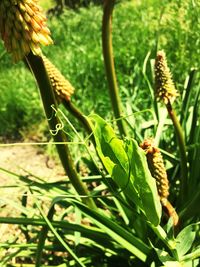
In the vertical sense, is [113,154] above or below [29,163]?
above

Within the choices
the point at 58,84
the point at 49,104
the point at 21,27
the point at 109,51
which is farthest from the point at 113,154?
the point at 109,51

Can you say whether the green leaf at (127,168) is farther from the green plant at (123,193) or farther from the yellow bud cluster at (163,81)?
the yellow bud cluster at (163,81)

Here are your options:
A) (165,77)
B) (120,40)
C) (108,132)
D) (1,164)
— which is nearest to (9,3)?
(108,132)

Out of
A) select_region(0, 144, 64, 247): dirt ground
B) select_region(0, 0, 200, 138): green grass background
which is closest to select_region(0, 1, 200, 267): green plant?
select_region(0, 144, 64, 247): dirt ground

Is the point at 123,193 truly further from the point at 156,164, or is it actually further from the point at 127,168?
the point at 127,168

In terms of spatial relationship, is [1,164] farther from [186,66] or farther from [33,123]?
[186,66]

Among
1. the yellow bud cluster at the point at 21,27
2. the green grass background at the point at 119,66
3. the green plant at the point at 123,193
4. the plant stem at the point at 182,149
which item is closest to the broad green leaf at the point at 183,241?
the green plant at the point at 123,193
